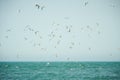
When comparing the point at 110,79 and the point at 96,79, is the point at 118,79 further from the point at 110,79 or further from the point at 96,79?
the point at 96,79

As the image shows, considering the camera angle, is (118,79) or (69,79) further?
(69,79)

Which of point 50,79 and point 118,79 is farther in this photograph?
point 50,79

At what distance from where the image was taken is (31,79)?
36094 millimetres

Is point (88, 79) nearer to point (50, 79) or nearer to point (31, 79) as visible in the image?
point (50, 79)

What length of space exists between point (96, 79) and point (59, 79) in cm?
673

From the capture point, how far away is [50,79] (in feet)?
118

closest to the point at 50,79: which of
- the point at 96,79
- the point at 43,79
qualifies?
the point at 43,79

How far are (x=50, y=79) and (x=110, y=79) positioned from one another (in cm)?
1071

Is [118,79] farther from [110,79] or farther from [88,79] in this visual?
[88,79]

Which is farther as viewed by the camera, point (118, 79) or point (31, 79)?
point (31, 79)

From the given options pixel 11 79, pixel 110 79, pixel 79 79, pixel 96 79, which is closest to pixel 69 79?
pixel 79 79

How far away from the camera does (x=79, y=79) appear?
34.9m

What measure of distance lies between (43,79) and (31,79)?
2.21 meters

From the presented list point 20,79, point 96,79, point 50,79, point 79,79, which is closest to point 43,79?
point 50,79
